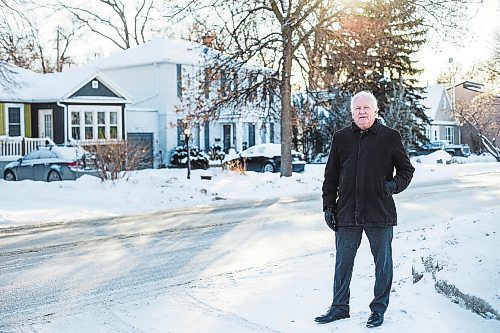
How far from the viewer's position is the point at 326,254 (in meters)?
9.99

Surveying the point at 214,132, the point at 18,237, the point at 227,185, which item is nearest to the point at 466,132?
the point at 214,132

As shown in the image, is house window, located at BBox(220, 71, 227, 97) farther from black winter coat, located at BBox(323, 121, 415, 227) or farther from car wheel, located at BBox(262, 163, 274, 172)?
black winter coat, located at BBox(323, 121, 415, 227)

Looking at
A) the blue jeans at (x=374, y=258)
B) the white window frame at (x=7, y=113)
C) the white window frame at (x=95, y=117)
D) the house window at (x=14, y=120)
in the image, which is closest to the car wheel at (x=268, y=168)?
the white window frame at (x=95, y=117)

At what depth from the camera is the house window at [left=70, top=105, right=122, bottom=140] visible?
3625 centimetres

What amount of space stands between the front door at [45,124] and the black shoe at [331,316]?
31982 millimetres

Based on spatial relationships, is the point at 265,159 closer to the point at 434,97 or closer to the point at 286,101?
the point at 286,101

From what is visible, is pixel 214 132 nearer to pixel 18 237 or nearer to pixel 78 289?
pixel 18 237

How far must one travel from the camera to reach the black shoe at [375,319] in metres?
5.79

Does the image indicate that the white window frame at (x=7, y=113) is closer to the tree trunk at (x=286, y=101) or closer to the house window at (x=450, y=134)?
the tree trunk at (x=286, y=101)

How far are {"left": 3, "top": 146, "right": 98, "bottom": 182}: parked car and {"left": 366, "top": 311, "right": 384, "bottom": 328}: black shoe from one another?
812 inches

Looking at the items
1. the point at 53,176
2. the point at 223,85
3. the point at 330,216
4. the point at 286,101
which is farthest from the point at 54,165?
the point at 330,216

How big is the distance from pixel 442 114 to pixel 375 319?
6757 centimetres

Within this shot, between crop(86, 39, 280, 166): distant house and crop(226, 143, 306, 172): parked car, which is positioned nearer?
crop(226, 143, 306, 172): parked car

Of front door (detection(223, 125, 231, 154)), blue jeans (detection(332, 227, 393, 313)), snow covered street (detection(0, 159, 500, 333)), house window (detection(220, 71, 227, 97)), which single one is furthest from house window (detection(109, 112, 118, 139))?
blue jeans (detection(332, 227, 393, 313))
